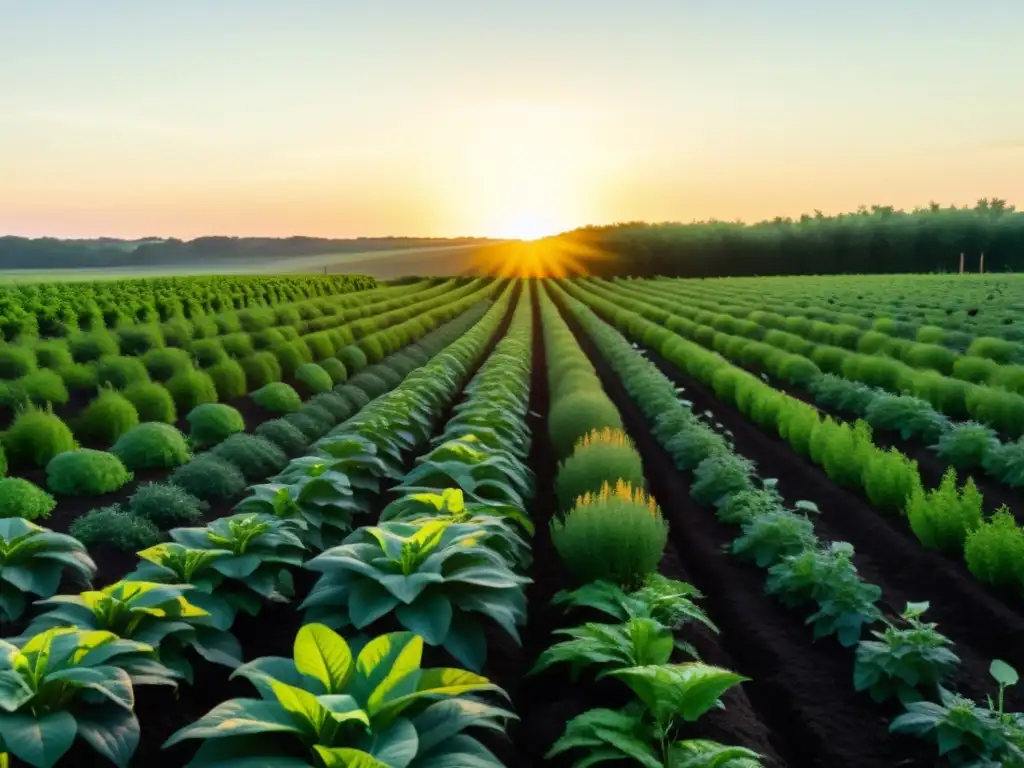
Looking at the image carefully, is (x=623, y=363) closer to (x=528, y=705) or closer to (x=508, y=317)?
(x=528, y=705)

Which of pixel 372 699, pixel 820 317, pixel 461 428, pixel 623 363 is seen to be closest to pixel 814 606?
pixel 461 428

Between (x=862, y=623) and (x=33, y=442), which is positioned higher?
(x=33, y=442)

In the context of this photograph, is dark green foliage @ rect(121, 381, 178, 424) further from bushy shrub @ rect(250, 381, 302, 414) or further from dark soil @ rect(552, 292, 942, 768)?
dark soil @ rect(552, 292, 942, 768)

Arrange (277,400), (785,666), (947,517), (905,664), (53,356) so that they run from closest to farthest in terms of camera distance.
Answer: (905,664) → (785,666) → (947,517) → (277,400) → (53,356)

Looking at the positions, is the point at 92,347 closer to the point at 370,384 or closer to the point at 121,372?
the point at 121,372

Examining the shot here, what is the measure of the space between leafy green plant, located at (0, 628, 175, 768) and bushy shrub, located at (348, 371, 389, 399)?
1200 centimetres

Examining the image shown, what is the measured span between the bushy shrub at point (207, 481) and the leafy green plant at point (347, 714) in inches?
221

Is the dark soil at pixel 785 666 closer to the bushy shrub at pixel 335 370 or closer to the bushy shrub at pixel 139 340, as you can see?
the bushy shrub at pixel 335 370

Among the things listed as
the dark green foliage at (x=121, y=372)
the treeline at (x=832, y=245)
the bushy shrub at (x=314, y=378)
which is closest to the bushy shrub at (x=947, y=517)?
the bushy shrub at (x=314, y=378)

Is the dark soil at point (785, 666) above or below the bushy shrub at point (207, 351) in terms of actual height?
below

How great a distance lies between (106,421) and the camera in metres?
11.3

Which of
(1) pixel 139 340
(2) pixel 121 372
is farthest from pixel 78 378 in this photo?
(1) pixel 139 340

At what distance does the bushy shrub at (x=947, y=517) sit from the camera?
7.00 m

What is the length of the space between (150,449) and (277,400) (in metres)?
4.15
